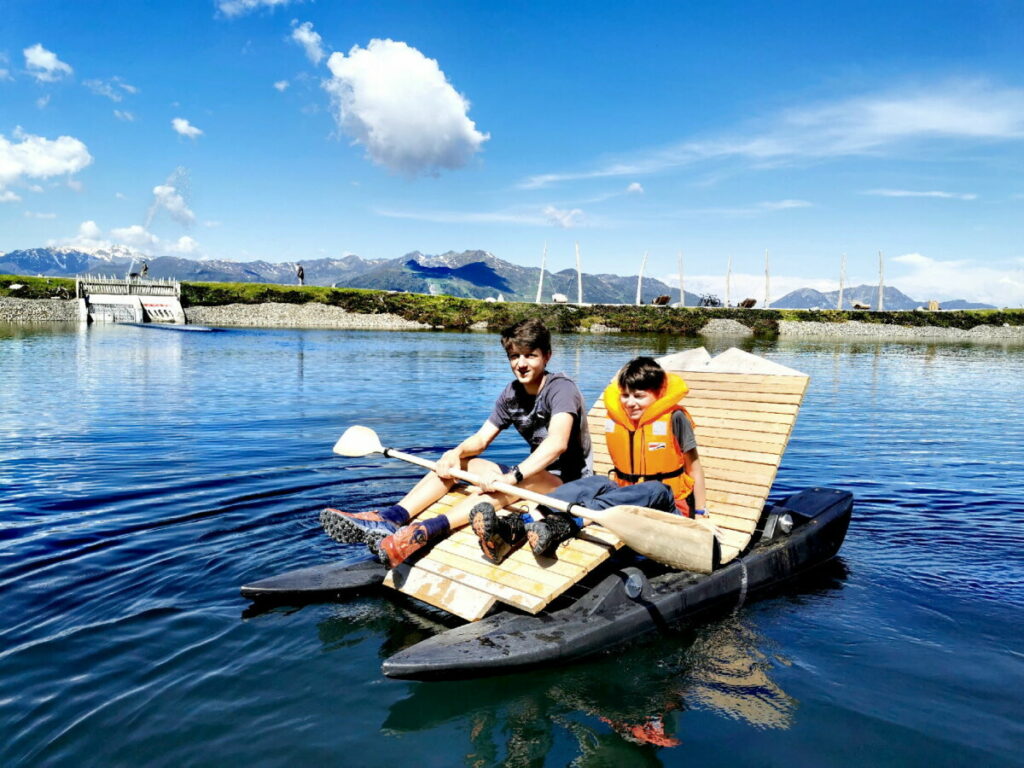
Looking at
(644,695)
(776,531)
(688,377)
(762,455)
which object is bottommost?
(644,695)

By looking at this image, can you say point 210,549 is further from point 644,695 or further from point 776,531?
point 776,531

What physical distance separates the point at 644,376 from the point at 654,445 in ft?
2.49

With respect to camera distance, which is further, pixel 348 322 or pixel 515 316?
pixel 515 316

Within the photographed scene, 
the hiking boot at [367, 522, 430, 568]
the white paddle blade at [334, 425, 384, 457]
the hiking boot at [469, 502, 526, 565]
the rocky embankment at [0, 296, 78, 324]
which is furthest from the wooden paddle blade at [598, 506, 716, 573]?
the rocky embankment at [0, 296, 78, 324]

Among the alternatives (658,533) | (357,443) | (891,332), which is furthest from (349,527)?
(891,332)

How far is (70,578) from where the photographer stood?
729cm

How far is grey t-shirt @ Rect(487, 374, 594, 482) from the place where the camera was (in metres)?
7.08

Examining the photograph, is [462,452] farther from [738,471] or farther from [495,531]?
[738,471]

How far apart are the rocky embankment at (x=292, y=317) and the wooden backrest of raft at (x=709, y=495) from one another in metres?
73.9

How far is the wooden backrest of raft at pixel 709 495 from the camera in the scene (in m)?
6.23

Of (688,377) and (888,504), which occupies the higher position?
(688,377)

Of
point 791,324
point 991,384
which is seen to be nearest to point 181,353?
point 991,384

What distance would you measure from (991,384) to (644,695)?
112 ft

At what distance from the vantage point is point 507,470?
787 centimetres
